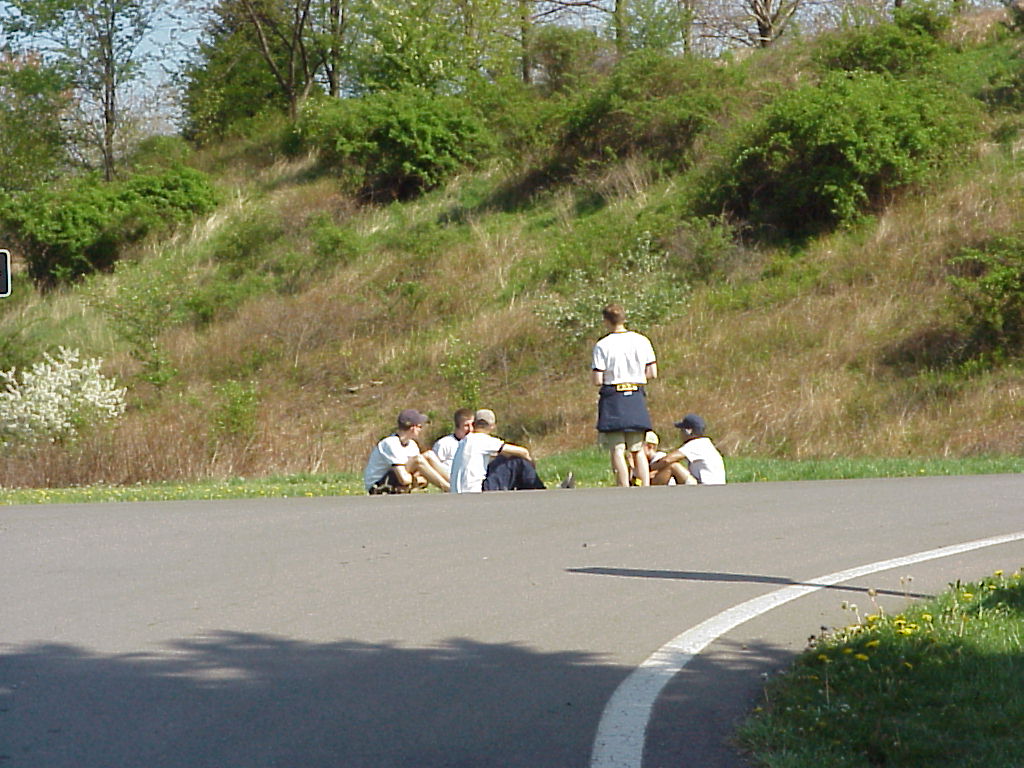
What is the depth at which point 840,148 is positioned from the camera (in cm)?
2677

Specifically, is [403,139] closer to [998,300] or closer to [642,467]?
[998,300]

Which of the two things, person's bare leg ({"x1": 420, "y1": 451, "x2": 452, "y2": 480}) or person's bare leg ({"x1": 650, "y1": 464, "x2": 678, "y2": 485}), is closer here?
person's bare leg ({"x1": 650, "y1": 464, "x2": 678, "y2": 485})

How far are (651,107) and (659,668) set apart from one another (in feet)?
91.8

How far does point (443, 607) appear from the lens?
787cm

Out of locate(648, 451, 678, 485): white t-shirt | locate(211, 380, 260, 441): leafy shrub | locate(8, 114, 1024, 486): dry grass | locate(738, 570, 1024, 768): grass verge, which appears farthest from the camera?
locate(211, 380, 260, 441): leafy shrub

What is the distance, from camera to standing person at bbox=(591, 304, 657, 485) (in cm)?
1406

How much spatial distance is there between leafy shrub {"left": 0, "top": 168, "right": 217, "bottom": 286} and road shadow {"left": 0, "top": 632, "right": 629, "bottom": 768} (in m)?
34.9

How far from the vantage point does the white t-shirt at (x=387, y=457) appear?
1495 centimetres

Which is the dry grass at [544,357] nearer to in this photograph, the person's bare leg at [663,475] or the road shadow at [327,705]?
the person's bare leg at [663,475]

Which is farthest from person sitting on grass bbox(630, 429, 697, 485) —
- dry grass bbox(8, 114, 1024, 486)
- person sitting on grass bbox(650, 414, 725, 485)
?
dry grass bbox(8, 114, 1024, 486)

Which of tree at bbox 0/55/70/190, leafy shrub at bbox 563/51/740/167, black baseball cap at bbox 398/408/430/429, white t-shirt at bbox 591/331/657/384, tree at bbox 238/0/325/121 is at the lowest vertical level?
black baseball cap at bbox 398/408/430/429

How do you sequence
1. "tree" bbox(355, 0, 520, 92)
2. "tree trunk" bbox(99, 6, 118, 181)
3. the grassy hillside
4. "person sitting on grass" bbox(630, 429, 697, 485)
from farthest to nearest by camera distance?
"tree trunk" bbox(99, 6, 118, 181) → "tree" bbox(355, 0, 520, 92) → the grassy hillside → "person sitting on grass" bbox(630, 429, 697, 485)

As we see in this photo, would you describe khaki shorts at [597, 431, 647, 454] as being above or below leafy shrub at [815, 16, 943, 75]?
below

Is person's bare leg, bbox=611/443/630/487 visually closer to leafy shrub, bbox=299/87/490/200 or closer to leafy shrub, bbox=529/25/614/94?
leafy shrub, bbox=299/87/490/200
